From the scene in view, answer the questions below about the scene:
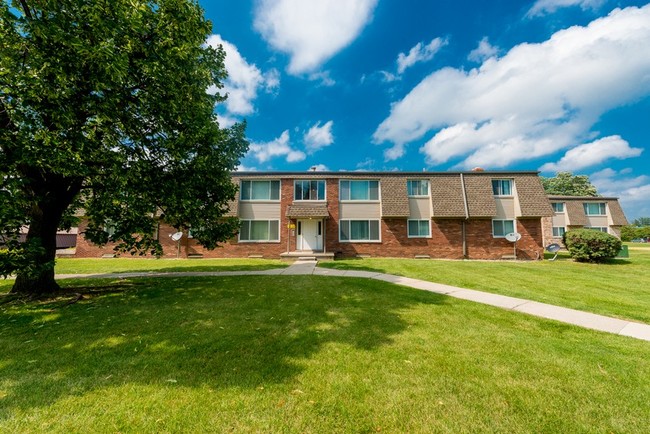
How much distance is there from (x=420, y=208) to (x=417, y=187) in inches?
66.8

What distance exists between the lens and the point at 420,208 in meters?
20.7

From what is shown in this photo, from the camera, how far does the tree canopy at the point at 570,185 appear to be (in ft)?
177

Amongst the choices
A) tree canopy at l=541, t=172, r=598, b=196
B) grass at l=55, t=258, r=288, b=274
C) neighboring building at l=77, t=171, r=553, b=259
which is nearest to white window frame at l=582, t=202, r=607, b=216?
neighboring building at l=77, t=171, r=553, b=259

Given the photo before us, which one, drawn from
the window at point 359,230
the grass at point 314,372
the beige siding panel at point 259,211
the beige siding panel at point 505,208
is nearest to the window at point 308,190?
the beige siding panel at point 259,211

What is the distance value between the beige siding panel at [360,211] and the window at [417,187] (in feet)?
9.31

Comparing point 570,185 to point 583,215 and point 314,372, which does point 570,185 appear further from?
point 314,372

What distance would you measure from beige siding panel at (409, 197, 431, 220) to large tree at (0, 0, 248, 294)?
14.8m

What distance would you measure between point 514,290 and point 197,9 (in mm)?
12727

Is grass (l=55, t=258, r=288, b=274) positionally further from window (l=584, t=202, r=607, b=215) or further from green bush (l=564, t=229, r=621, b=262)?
window (l=584, t=202, r=607, b=215)

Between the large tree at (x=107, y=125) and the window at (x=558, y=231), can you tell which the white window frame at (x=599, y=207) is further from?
the large tree at (x=107, y=125)

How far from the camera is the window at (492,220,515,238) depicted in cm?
2027

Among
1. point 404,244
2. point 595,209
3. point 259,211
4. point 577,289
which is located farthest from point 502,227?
point 595,209

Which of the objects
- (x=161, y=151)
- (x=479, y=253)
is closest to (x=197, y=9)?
(x=161, y=151)

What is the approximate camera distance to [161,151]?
7.86 m
